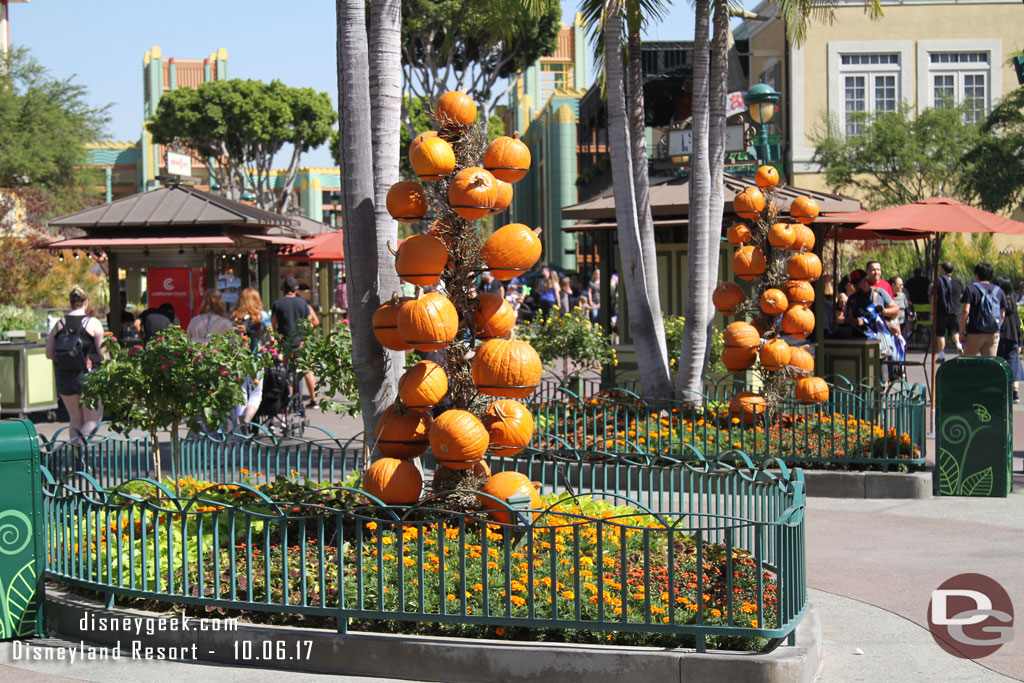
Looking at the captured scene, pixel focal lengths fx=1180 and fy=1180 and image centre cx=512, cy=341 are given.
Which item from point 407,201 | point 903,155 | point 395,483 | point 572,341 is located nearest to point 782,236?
point 572,341

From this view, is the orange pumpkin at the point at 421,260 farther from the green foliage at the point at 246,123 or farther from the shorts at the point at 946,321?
the green foliage at the point at 246,123

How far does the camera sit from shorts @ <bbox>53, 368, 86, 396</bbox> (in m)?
11.6

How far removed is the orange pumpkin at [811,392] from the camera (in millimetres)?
11336

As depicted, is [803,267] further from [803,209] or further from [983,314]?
[983,314]

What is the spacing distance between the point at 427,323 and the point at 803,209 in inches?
254

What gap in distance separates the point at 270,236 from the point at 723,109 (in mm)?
8789

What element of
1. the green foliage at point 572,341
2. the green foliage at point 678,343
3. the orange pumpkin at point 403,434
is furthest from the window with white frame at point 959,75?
the orange pumpkin at point 403,434

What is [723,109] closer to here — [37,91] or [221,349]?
[221,349]

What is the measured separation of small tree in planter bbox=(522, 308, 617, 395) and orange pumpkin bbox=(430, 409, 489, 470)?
23.8 feet

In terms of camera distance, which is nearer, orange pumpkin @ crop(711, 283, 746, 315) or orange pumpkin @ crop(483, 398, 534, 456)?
orange pumpkin @ crop(483, 398, 534, 456)

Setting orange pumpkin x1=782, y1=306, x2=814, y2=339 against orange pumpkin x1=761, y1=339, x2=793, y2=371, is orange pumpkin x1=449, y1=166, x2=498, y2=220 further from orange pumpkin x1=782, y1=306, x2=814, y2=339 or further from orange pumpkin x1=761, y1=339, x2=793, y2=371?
orange pumpkin x1=782, y1=306, x2=814, y2=339

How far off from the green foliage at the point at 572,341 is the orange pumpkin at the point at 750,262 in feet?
8.84

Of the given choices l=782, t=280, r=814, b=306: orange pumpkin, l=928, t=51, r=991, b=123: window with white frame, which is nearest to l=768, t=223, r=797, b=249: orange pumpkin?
l=782, t=280, r=814, b=306: orange pumpkin

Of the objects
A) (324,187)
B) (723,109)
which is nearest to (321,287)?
(723,109)
